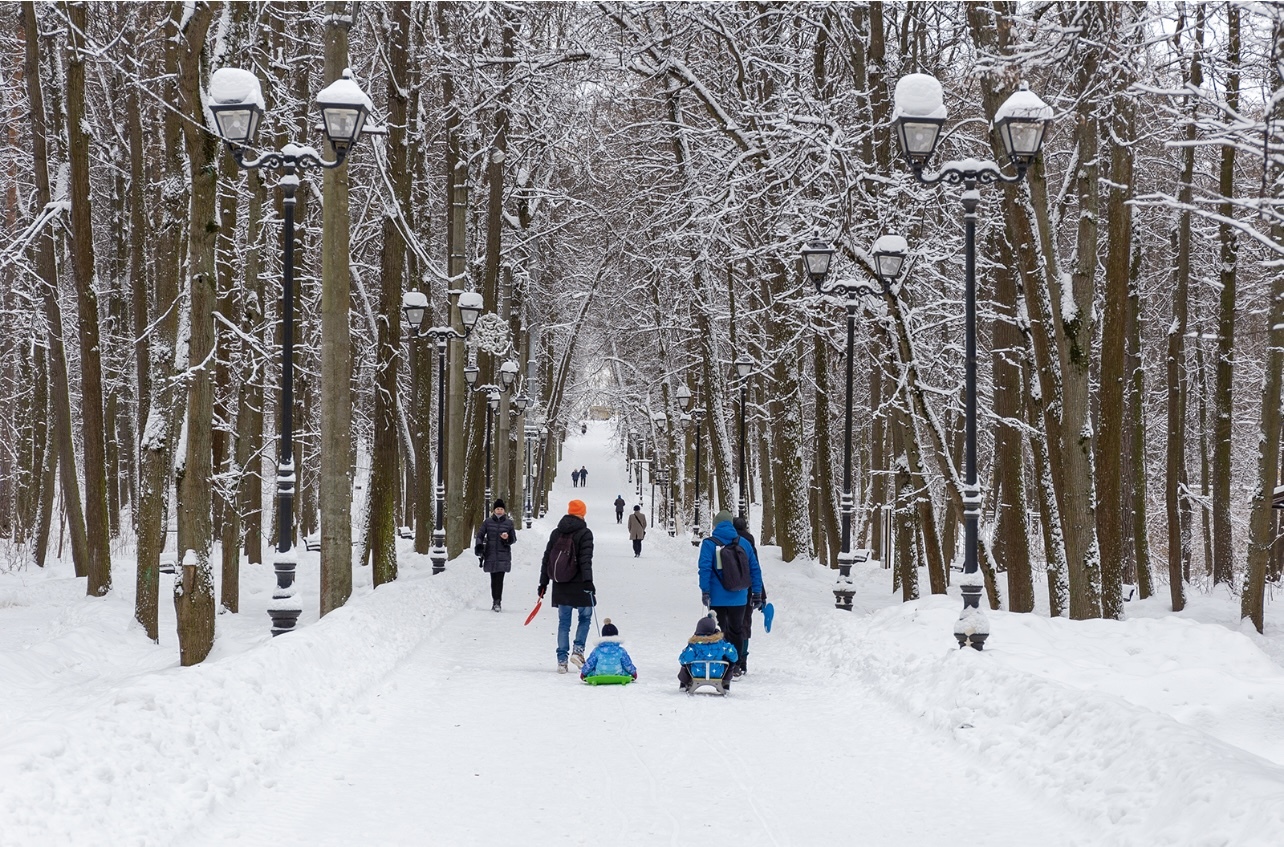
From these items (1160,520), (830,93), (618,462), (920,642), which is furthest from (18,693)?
(618,462)

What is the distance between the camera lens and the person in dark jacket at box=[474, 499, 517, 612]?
20.0 m

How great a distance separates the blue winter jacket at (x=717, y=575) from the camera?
1302 centimetres

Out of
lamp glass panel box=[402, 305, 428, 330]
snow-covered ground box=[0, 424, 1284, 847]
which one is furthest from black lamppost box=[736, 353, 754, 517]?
snow-covered ground box=[0, 424, 1284, 847]

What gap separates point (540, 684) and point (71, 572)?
18760 millimetres

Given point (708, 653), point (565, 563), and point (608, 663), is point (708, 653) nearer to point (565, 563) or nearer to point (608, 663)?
point (608, 663)

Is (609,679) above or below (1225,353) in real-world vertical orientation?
below

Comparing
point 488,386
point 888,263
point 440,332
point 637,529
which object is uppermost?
point 888,263

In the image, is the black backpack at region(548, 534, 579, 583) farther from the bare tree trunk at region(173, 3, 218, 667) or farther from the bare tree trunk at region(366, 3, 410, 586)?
the bare tree trunk at region(366, 3, 410, 586)

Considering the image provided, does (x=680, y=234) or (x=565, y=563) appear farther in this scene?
(x=680, y=234)

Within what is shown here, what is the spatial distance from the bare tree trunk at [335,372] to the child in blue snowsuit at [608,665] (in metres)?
4.64

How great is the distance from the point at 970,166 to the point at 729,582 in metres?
4.98

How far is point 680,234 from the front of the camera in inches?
781

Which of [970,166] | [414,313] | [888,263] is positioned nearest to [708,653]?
[970,166]

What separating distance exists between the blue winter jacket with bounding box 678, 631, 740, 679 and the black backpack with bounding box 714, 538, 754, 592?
3.66ft
